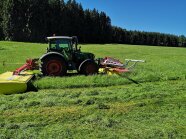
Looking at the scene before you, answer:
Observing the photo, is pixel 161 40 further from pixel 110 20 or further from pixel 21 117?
pixel 21 117

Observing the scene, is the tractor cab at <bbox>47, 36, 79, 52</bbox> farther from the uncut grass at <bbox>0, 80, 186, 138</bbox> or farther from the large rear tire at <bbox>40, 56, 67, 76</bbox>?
the uncut grass at <bbox>0, 80, 186, 138</bbox>

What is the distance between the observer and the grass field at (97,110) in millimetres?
7633

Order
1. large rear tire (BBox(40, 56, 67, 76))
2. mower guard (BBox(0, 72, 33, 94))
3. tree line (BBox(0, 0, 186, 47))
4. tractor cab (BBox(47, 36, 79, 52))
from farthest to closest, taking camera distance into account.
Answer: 1. tree line (BBox(0, 0, 186, 47))
2. tractor cab (BBox(47, 36, 79, 52))
3. large rear tire (BBox(40, 56, 67, 76))
4. mower guard (BBox(0, 72, 33, 94))

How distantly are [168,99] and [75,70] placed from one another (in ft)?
22.9

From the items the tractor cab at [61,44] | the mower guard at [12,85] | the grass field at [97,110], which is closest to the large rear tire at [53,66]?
the tractor cab at [61,44]

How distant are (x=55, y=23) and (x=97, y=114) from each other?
7178 cm

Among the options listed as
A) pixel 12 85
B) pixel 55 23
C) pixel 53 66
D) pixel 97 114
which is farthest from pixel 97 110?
pixel 55 23

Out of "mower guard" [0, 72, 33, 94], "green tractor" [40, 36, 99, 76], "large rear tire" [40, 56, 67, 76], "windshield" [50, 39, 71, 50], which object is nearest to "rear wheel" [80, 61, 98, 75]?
"green tractor" [40, 36, 99, 76]

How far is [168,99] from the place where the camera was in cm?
1063

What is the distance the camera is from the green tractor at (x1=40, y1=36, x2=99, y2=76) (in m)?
15.3

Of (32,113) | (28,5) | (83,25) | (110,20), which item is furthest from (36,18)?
(32,113)

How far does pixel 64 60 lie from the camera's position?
1535 cm

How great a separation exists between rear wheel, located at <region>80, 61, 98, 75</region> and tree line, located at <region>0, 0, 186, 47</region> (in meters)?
56.0

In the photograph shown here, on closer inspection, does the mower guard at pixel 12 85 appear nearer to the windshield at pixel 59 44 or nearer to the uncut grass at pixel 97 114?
the uncut grass at pixel 97 114
